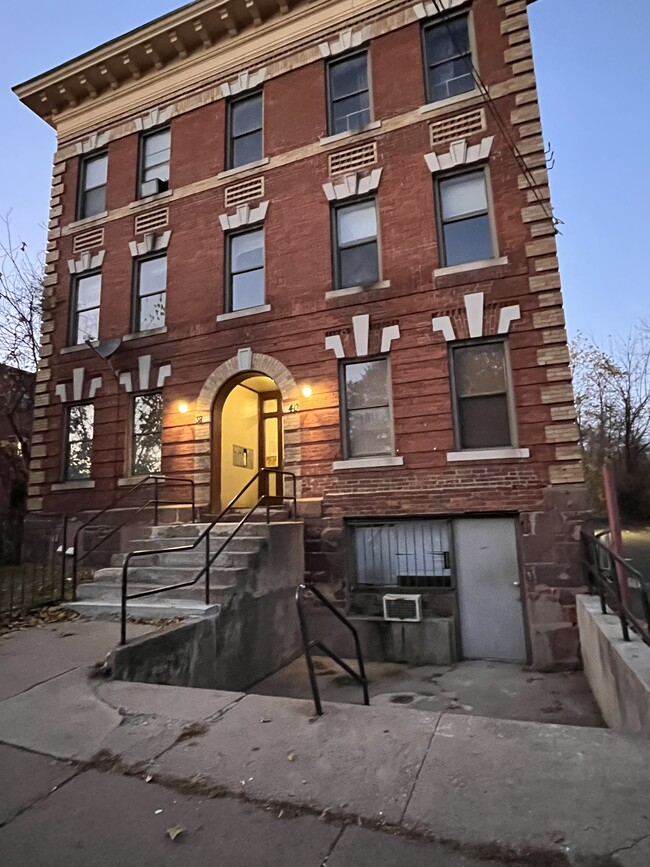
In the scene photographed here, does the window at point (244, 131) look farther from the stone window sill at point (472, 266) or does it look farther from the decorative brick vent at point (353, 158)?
the stone window sill at point (472, 266)

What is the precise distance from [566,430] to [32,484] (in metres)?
11.8

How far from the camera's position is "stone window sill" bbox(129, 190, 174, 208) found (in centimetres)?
1228

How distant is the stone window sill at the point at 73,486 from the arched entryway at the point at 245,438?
127 inches

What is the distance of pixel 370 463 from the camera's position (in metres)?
9.52

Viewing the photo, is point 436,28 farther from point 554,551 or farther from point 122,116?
point 554,551

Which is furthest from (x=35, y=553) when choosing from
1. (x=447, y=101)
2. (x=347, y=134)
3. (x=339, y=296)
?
(x=447, y=101)

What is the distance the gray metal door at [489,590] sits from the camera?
8.39 m

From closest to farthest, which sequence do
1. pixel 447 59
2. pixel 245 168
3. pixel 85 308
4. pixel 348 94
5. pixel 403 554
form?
1. pixel 403 554
2. pixel 447 59
3. pixel 348 94
4. pixel 245 168
5. pixel 85 308

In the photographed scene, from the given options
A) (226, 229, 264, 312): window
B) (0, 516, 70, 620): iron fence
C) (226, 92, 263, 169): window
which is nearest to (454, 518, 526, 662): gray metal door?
(226, 229, 264, 312): window

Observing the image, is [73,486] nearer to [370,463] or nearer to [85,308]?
[85,308]

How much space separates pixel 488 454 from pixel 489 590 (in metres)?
2.25

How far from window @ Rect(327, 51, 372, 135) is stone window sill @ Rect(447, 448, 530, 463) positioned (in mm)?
7241

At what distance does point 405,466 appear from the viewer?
30.5ft

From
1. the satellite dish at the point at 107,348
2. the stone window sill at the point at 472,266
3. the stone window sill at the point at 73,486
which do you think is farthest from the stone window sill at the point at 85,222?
the stone window sill at the point at 472,266
